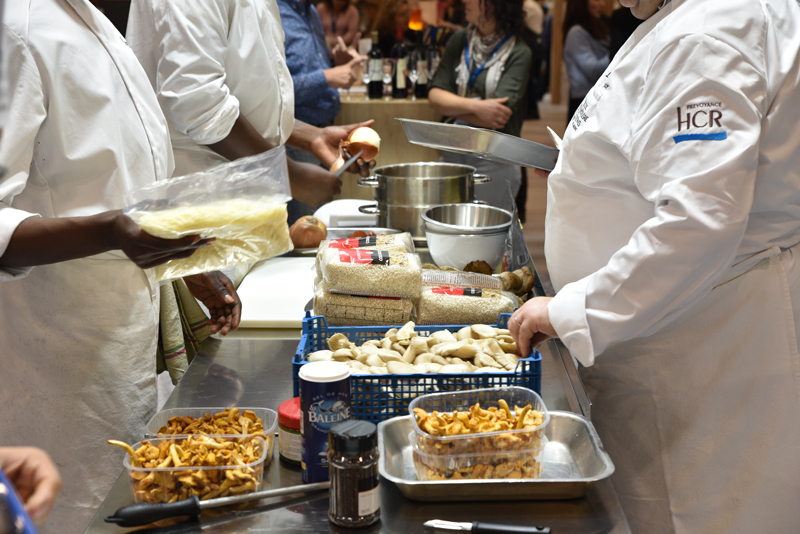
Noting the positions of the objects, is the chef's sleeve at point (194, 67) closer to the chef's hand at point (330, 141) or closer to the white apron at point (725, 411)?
the chef's hand at point (330, 141)

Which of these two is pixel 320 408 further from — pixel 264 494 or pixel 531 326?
pixel 531 326

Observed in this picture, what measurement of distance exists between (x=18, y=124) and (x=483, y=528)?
1.10m

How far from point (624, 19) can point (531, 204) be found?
2.28m

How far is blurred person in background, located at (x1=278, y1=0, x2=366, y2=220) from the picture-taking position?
3.54 m

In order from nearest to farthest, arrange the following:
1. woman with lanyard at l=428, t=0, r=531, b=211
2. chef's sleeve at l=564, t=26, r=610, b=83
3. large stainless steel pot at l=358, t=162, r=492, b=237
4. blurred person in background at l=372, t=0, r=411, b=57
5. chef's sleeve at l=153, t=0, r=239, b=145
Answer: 1. chef's sleeve at l=153, t=0, r=239, b=145
2. large stainless steel pot at l=358, t=162, r=492, b=237
3. woman with lanyard at l=428, t=0, r=531, b=211
4. chef's sleeve at l=564, t=26, r=610, b=83
5. blurred person in background at l=372, t=0, r=411, b=57

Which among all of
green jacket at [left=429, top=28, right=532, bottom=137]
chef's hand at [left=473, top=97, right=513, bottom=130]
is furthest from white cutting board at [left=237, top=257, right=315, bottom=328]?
green jacket at [left=429, top=28, right=532, bottom=137]

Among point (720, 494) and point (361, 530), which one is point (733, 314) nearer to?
point (720, 494)

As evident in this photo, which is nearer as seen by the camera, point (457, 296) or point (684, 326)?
point (684, 326)

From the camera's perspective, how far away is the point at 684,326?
4.57ft

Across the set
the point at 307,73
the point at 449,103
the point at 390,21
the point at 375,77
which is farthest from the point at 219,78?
the point at 390,21

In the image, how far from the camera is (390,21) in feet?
21.5

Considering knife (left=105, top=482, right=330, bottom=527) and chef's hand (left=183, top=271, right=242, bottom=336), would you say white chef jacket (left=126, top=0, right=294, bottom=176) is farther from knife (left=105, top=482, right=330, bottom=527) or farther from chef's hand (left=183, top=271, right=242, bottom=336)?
knife (left=105, top=482, right=330, bottom=527)

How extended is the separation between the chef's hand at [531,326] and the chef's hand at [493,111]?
2.76 metres

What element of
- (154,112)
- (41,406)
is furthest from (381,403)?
(154,112)
